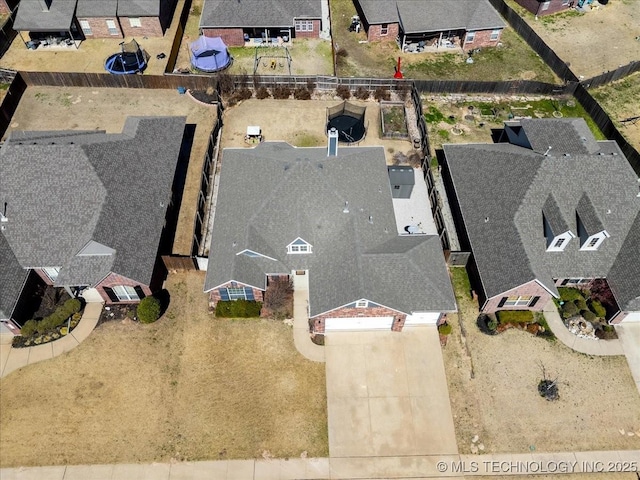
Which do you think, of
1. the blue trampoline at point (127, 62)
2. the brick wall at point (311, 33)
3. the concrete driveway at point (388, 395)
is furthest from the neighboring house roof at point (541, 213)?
the blue trampoline at point (127, 62)

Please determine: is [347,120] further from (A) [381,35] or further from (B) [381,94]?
(A) [381,35]

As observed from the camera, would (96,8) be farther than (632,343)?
Yes

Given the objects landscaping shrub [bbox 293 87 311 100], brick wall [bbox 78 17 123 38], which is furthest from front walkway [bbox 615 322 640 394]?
brick wall [bbox 78 17 123 38]

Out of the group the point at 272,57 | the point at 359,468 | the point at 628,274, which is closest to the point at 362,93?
the point at 272,57

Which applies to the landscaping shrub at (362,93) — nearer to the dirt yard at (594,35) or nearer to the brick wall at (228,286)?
the dirt yard at (594,35)

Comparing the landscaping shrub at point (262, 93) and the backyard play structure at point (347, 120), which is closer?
the backyard play structure at point (347, 120)

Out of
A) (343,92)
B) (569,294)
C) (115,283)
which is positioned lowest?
(569,294)
